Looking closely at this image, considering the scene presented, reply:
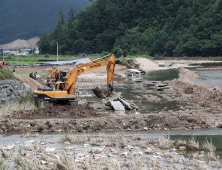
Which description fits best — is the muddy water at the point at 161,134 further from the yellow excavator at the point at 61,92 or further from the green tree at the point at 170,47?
the green tree at the point at 170,47

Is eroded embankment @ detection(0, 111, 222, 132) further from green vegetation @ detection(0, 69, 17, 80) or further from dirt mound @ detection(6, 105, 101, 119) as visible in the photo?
green vegetation @ detection(0, 69, 17, 80)

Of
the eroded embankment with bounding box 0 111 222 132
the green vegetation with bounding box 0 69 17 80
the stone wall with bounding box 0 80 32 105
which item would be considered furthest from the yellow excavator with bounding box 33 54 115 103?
the green vegetation with bounding box 0 69 17 80

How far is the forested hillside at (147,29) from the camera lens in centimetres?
11956

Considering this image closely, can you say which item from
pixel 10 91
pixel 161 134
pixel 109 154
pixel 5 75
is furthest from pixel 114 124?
pixel 5 75

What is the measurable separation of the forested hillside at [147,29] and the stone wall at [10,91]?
99957mm

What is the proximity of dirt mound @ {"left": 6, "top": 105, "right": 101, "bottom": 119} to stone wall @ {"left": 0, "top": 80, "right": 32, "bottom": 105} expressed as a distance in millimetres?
2245

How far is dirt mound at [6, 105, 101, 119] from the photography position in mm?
16116

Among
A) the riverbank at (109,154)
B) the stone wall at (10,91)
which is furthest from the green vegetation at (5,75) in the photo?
the riverbank at (109,154)

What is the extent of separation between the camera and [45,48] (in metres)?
174

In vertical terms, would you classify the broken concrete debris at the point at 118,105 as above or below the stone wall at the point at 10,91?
below

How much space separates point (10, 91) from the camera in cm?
1916

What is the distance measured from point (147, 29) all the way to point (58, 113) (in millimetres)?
141250

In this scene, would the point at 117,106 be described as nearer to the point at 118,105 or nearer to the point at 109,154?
the point at 118,105

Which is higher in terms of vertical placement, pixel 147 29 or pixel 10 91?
pixel 147 29
